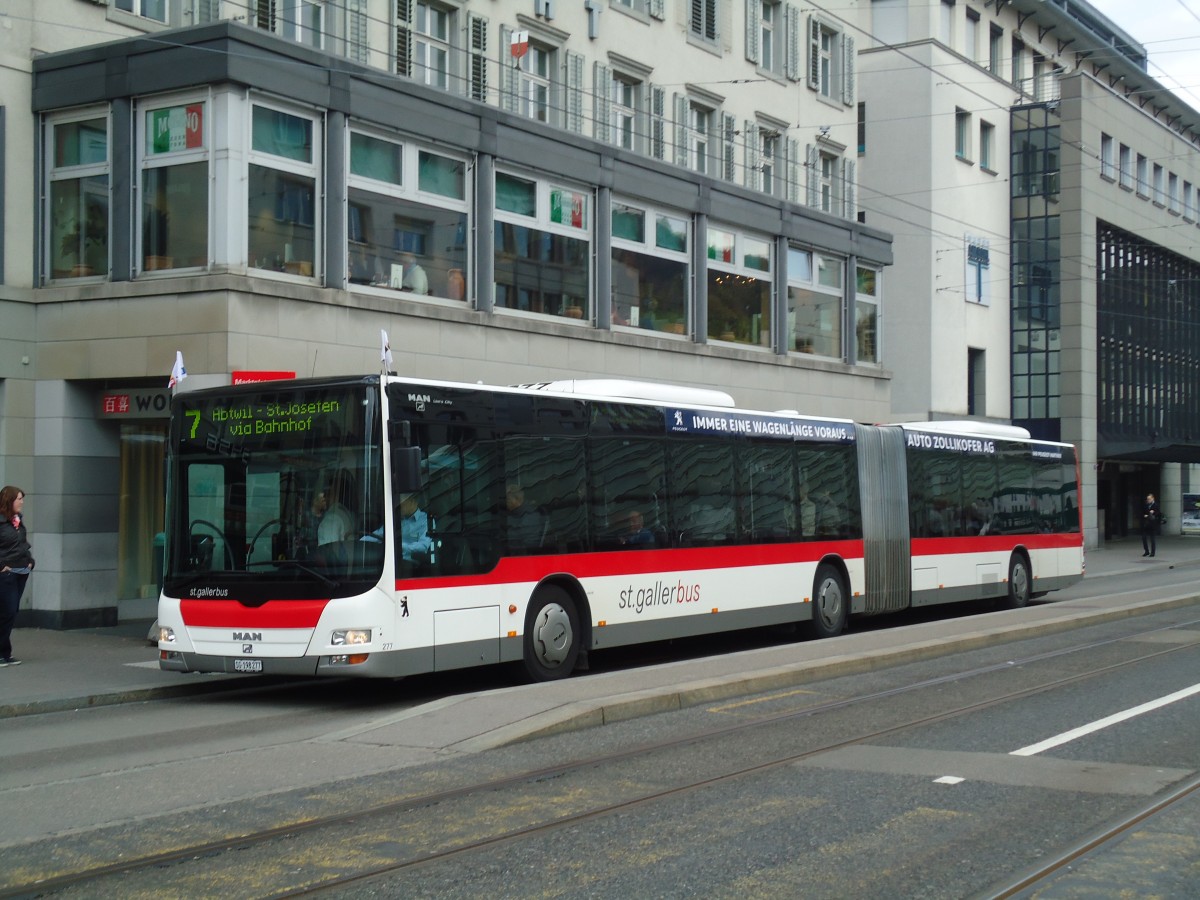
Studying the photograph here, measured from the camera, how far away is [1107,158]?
159 feet

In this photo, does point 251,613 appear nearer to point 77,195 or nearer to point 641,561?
point 641,561

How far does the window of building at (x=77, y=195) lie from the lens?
18500 mm

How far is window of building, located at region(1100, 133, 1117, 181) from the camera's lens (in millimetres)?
48000

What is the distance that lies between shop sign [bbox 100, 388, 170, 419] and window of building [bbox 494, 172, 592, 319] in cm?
593

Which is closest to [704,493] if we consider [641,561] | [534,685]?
[641,561]

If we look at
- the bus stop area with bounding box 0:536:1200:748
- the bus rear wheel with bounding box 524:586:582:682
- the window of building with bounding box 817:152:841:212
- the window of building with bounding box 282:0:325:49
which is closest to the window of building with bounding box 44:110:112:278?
the window of building with bounding box 282:0:325:49

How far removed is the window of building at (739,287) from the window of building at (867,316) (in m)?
3.60

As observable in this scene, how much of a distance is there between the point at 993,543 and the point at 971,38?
2721 centimetres

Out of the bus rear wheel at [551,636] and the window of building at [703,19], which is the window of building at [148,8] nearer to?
the bus rear wheel at [551,636]

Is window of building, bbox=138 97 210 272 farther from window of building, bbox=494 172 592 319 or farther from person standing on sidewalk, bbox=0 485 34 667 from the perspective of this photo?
window of building, bbox=494 172 592 319

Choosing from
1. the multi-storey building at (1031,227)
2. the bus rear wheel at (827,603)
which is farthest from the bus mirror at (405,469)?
the multi-storey building at (1031,227)

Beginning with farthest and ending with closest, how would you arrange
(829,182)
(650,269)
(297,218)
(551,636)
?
(829,182) < (650,269) < (297,218) < (551,636)

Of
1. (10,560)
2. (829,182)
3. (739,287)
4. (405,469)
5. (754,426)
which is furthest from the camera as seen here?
(829,182)

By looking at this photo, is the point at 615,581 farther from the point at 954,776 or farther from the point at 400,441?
the point at 954,776
